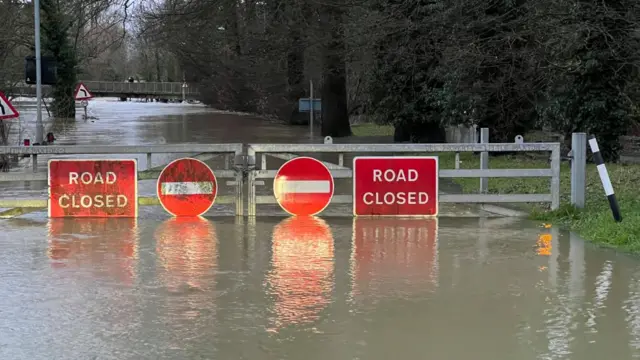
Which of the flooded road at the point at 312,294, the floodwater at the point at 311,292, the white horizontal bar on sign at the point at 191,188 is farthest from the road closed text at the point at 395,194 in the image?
the white horizontal bar on sign at the point at 191,188

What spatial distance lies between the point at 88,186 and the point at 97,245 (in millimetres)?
2002

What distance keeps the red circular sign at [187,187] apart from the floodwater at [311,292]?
1.90ft

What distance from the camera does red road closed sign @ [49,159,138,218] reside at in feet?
33.5

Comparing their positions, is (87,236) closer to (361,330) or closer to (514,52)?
(361,330)

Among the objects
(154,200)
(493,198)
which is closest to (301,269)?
(154,200)

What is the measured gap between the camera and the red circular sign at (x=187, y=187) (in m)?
10.3

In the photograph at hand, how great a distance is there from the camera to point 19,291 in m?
6.41

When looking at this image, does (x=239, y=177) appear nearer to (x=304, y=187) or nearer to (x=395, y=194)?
(x=304, y=187)

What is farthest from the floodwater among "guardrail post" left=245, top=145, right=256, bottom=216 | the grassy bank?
"guardrail post" left=245, top=145, right=256, bottom=216

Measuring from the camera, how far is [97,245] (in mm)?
8430

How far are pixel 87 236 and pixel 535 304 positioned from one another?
17.6 feet

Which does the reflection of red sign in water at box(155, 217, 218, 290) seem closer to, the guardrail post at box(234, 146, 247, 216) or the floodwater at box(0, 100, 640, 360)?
the floodwater at box(0, 100, 640, 360)

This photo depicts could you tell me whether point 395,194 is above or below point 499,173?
below

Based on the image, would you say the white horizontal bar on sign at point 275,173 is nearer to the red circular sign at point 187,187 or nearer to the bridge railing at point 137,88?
the red circular sign at point 187,187
